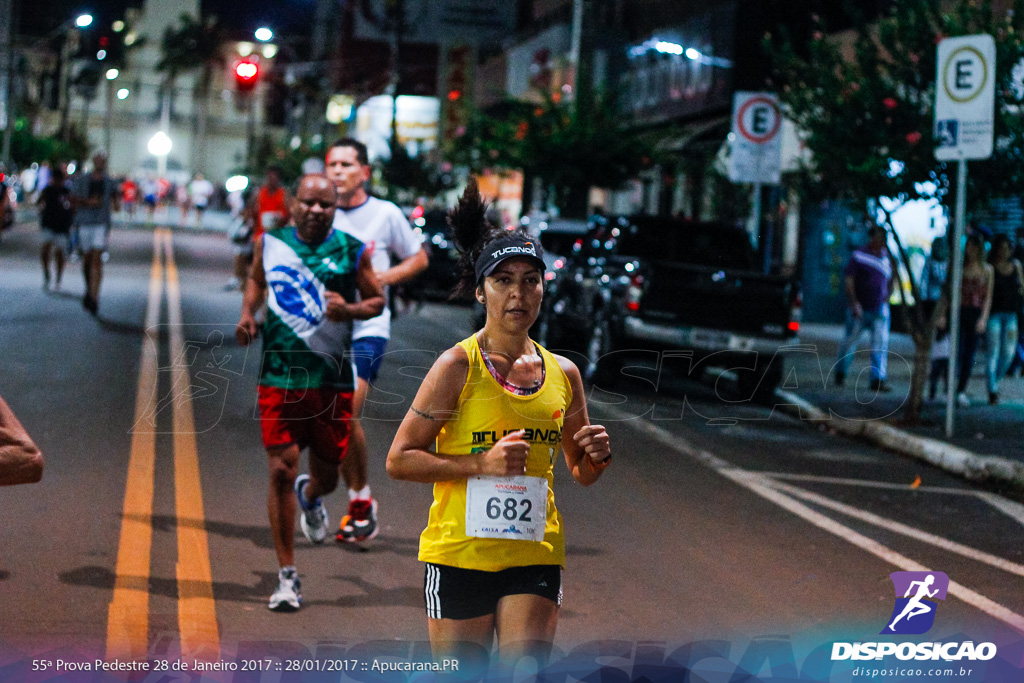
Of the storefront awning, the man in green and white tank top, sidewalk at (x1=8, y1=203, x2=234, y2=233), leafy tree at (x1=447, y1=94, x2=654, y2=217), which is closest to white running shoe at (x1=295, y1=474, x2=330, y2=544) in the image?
the man in green and white tank top

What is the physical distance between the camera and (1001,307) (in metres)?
14.8

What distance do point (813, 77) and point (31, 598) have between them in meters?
10.2

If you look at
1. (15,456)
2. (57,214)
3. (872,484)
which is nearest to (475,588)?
(15,456)

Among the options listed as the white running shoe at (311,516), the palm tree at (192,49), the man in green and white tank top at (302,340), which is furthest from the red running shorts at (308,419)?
the palm tree at (192,49)

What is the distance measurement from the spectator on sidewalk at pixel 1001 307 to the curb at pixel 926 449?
212 centimetres

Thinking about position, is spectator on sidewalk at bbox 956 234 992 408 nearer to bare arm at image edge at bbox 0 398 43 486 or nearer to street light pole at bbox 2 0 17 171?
bare arm at image edge at bbox 0 398 43 486

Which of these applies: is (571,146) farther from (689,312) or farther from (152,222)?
(152,222)

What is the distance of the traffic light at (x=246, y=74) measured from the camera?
23.8 m

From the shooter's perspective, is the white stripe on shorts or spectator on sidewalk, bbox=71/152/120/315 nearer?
the white stripe on shorts

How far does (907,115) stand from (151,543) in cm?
879

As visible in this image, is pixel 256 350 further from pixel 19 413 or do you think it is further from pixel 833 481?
pixel 833 481

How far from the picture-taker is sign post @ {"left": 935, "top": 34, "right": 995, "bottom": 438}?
1161 cm

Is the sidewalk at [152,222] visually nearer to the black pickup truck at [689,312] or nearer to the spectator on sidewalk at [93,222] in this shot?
the spectator on sidewalk at [93,222]

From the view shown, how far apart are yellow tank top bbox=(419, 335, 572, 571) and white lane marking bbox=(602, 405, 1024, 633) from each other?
341 cm
